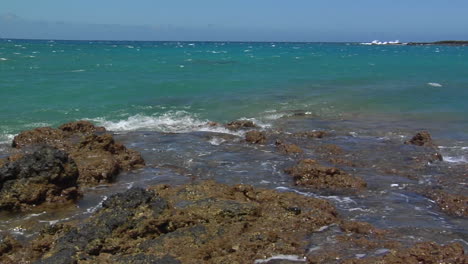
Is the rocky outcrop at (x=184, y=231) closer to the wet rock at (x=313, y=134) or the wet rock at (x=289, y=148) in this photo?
the wet rock at (x=289, y=148)

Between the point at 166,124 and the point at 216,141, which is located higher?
the point at 216,141

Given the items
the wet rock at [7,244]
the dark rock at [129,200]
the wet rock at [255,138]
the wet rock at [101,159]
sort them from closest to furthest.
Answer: the wet rock at [7,244], the dark rock at [129,200], the wet rock at [101,159], the wet rock at [255,138]

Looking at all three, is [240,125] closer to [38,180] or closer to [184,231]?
[38,180]

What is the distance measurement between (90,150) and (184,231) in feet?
22.2

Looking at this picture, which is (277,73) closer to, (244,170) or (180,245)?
(244,170)

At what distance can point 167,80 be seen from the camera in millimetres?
36594

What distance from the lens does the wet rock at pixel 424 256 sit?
6887 mm

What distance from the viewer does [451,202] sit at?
405 inches

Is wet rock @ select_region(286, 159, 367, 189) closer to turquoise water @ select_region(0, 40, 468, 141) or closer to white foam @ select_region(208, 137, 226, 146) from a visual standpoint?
white foam @ select_region(208, 137, 226, 146)

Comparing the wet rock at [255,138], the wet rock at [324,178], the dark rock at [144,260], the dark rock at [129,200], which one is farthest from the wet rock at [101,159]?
the dark rock at [144,260]

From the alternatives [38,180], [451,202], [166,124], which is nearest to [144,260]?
[38,180]

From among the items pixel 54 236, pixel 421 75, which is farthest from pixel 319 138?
pixel 421 75

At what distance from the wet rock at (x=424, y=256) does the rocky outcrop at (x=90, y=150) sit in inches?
274

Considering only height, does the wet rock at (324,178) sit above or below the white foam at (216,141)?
above
